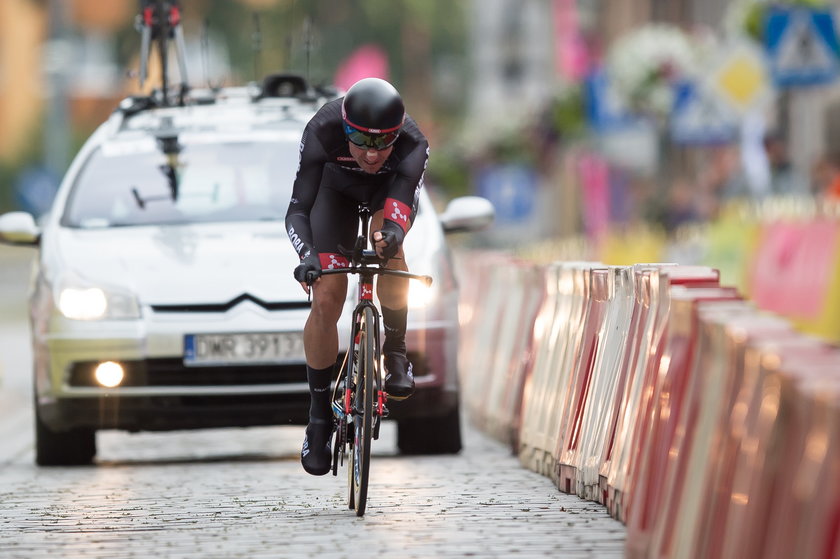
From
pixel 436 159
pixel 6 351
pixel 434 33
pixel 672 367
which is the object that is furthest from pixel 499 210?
pixel 672 367

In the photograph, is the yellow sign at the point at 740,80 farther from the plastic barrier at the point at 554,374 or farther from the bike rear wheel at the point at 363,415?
the bike rear wheel at the point at 363,415

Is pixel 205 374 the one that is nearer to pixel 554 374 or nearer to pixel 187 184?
pixel 187 184

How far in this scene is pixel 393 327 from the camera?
8.80 metres

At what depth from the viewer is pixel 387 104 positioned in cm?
802

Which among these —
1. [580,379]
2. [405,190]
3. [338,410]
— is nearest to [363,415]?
[338,410]

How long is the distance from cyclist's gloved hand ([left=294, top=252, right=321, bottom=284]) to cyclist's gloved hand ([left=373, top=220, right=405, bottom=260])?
0.24m

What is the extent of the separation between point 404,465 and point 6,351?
48.5 feet

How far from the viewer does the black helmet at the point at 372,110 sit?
26.2 ft

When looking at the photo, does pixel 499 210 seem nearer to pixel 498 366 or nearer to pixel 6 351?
pixel 6 351

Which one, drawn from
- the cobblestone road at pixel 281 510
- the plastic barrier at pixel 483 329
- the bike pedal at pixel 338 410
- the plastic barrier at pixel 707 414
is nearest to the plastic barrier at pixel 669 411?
the plastic barrier at pixel 707 414

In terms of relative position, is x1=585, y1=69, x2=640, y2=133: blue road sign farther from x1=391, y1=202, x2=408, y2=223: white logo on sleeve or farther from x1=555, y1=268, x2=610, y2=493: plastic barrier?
x1=391, y1=202, x2=408, y2=223: white logo on sleeve

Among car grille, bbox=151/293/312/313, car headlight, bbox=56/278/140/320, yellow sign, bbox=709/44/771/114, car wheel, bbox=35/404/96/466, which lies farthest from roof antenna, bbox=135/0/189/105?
yellow sign, bbox=709/44/771/114

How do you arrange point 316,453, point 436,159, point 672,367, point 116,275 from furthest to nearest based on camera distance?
point 436,159, point 116,275, point 316,453, point 672,367

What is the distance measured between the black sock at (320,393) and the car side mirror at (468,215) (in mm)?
2384
